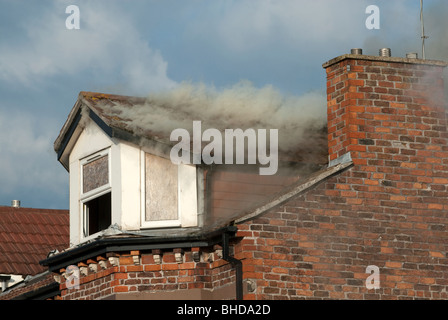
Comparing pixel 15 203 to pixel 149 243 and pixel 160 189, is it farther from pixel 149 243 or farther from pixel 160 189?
pixel 149 243

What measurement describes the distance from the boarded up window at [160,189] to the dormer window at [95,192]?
0.79 m

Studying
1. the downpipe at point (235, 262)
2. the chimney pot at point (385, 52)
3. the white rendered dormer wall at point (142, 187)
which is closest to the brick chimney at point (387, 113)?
the chimney pot at point (385, 52)

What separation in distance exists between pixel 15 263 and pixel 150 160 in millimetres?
8747

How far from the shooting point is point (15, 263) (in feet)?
84.7

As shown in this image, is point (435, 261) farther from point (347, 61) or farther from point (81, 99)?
point (81, 99)

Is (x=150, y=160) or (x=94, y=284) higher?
(x=150, y=160)

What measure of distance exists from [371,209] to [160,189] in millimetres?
3592

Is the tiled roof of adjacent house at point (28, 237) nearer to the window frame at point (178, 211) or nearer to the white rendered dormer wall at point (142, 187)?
the white rendered dormer wall at point (142, 187)

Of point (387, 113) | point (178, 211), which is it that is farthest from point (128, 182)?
point (387, 113)

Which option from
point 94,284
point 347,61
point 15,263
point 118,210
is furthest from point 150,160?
point 15,263

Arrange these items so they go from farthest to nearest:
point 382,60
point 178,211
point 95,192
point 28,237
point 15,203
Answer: point 15,203 → point 28,237 → point 95,192 → point 178,211 → point 382,60

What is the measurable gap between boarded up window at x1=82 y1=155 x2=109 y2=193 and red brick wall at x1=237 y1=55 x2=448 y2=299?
343 cm

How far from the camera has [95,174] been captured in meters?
19.0
